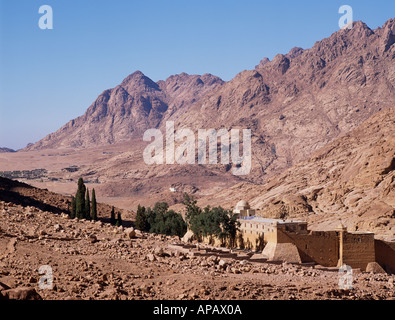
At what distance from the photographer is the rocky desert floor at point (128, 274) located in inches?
797

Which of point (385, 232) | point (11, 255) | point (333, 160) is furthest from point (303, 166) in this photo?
point (11, 255)

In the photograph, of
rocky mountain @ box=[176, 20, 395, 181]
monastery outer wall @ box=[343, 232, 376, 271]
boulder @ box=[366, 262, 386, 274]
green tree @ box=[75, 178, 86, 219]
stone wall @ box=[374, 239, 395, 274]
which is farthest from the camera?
rocky mountain @ box=[176, 20, 395, 181]

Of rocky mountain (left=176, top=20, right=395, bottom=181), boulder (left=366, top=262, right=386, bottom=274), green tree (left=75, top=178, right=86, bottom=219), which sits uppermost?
rocky mountain (left=176, top=20, right=395, bottom=181)

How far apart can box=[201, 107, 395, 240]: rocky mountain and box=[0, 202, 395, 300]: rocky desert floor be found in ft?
101

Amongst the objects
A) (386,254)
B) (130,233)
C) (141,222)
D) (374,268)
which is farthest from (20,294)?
(141,222)

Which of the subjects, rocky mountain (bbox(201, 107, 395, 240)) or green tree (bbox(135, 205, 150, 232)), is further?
rocky mountain (bbox(201, 107, 395, 240))

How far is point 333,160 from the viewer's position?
313 feet

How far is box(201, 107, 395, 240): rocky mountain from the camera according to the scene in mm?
60881

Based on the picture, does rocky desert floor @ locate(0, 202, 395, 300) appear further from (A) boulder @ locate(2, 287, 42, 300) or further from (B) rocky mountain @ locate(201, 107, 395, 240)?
(B) rocky mountain @ locate(201, 107, 395, 240)

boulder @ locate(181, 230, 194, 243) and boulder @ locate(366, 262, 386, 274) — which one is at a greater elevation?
boulder @ locate(181, 230, 194, 243)

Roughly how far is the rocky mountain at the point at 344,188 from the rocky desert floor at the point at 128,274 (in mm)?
30894

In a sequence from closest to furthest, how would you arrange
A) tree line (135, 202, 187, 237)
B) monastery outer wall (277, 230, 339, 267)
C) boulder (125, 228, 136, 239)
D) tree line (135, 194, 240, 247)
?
boulder (125, 228, 136, 239), monastery outer wall (277, 230, 339, 267), tree line (135, 194, 240, 247), tree line (135, 202, 187, 237)

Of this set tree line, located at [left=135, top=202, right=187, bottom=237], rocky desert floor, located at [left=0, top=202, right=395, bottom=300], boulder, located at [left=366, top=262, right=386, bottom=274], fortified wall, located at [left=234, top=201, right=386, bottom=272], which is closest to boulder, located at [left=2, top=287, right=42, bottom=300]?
rocky desert floor, located at [left=0, top=202, right=395, bottom=300]
